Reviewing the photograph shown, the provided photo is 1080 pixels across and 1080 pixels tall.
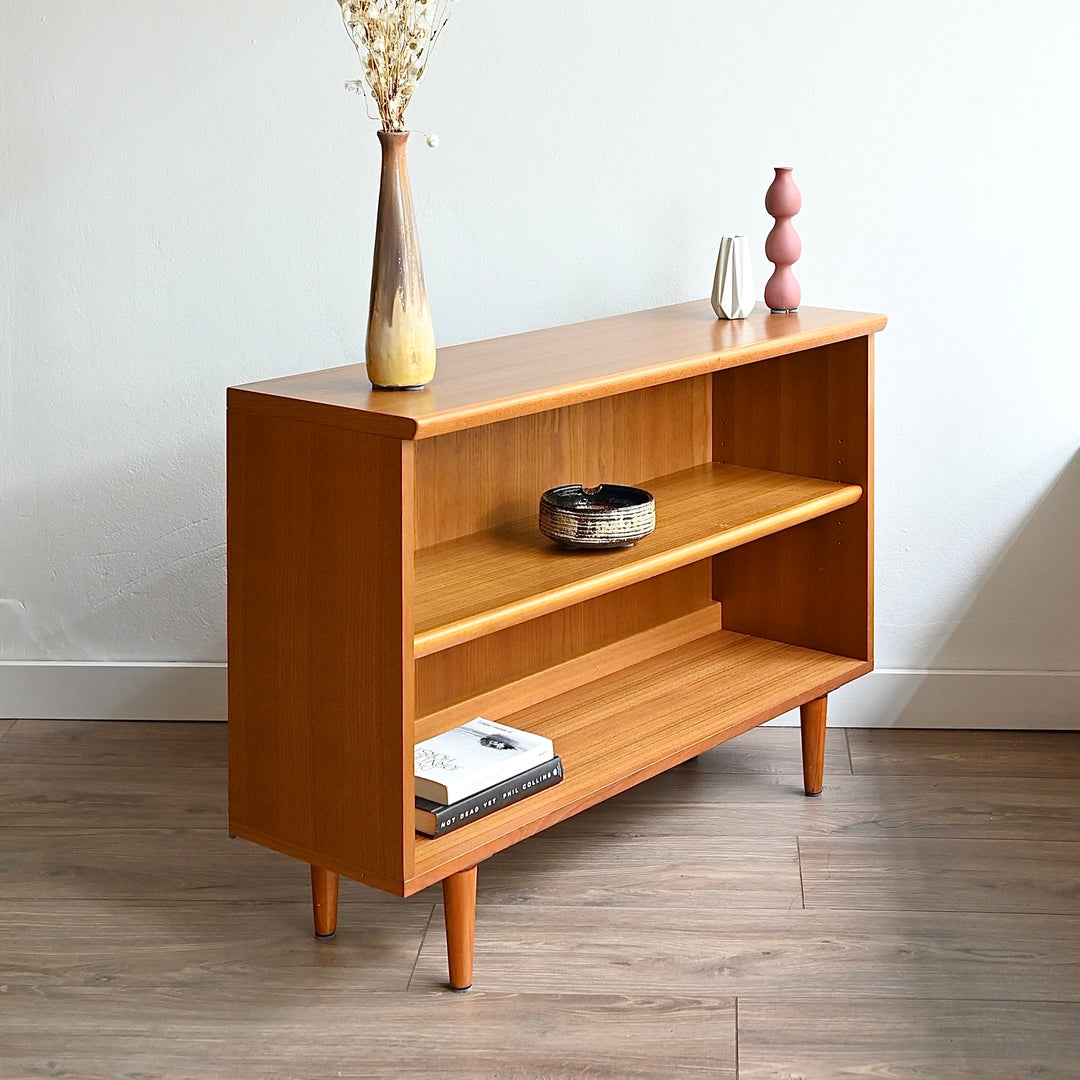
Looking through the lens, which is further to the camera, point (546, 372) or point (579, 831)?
point (579, 831)

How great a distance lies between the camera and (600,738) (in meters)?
2.47

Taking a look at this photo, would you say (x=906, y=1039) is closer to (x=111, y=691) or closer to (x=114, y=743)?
(x=114, y=743)

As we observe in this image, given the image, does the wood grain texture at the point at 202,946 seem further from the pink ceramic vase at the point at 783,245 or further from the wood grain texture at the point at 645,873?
the pink ceramic vase at the point at 783,245

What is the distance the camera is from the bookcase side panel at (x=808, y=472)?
2.75 meters

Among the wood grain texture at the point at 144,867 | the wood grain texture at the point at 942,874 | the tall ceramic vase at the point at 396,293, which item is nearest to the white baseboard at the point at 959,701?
the wood grain texture at the point at 942,874

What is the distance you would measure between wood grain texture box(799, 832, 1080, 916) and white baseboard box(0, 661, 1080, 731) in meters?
0.56

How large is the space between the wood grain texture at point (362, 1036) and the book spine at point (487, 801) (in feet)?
0.87

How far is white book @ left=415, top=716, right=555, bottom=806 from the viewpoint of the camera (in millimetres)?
2119

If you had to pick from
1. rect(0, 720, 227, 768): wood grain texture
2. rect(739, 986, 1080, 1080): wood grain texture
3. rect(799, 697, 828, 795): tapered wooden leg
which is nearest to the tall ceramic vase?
rect(739, 986, 1080, 1080): wood grain texture

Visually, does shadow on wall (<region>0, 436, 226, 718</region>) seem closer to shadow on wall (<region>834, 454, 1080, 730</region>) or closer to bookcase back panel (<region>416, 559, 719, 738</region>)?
bookcase back panel (<region>416, 559, 719, 738</region>)

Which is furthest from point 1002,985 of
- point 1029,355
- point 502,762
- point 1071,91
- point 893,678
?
point 1071,91

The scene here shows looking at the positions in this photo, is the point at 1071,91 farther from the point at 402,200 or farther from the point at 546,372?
Answer: the point at 402,200

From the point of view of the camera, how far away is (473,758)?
221 cm

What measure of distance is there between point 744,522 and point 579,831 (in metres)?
0.65
